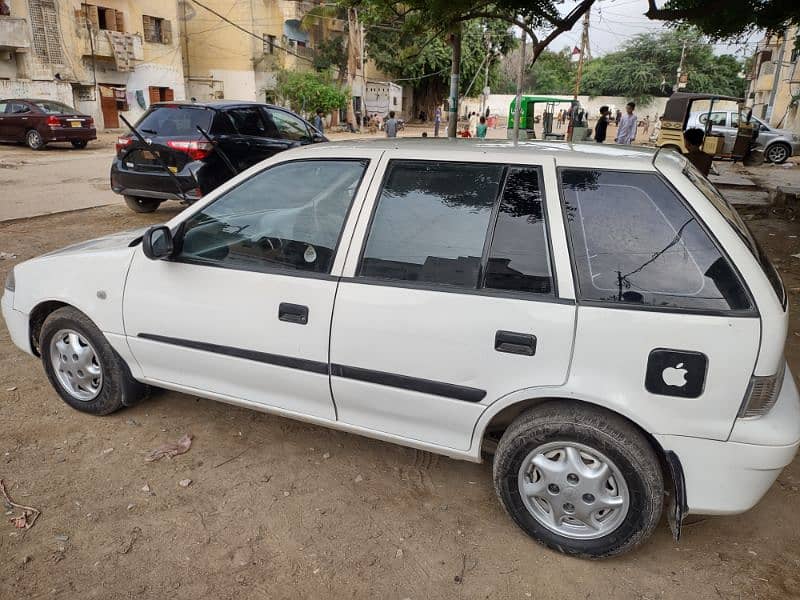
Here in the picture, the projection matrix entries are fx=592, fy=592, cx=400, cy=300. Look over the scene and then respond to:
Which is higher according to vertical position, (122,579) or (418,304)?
(418,304)

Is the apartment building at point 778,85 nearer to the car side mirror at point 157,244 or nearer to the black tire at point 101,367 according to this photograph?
the car side mirror at point 157,244

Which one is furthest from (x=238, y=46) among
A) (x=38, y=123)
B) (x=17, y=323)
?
(x=17, y=323)

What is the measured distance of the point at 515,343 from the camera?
233 centimetres

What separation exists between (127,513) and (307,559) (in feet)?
2.98

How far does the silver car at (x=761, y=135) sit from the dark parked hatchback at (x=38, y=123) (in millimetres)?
19852

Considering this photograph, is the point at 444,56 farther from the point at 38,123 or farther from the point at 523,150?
the point at 523,150

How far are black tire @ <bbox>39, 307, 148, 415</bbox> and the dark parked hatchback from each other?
60.7 feet

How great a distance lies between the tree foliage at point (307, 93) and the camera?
1320 inches

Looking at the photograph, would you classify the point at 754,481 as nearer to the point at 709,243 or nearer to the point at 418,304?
the point at 709,243

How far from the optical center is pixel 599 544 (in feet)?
8.01

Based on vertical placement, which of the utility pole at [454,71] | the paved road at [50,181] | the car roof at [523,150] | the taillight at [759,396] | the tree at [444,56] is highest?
the tree at [444,56]

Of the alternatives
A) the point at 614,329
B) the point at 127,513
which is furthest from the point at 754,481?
the point at 127,513

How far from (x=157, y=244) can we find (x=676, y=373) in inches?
93.5

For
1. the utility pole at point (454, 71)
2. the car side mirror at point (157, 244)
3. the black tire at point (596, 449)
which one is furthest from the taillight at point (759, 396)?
the utility pole at point (454, 71)
